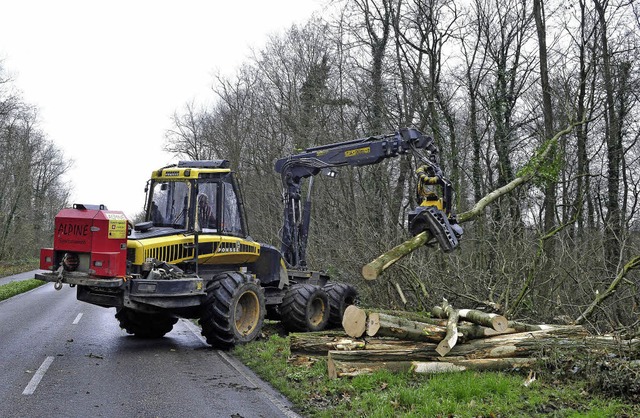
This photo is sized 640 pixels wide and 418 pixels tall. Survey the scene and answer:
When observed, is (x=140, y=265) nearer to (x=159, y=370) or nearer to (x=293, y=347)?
(x=159, y=370)

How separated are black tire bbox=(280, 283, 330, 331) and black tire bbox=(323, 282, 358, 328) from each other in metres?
0.47

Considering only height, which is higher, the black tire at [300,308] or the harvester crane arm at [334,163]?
the harvester crane arm at [334,163]

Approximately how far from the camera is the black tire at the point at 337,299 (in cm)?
1307

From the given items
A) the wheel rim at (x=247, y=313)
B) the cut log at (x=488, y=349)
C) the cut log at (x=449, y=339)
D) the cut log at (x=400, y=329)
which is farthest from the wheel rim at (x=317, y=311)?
the cut log at (x=449, y=339)

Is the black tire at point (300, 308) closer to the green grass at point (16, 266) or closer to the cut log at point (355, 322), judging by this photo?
the cut log at point (355, 322)

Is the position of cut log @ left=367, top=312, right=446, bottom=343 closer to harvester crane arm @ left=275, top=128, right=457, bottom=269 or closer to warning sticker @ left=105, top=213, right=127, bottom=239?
harvester crane arm @ left=275, top=128, right=457, bottom=269

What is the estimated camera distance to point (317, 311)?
505 inches

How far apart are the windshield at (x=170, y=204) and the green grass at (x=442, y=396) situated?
174 inches

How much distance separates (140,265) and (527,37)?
1760cm

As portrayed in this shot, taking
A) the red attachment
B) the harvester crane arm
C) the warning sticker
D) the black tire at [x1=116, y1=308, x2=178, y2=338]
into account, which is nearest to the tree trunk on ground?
the harvester crane arm

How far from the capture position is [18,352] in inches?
400

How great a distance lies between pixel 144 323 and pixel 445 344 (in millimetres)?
6792

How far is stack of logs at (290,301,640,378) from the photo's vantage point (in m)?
7.88

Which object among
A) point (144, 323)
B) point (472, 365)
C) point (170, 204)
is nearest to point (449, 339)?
point (472, 365)
